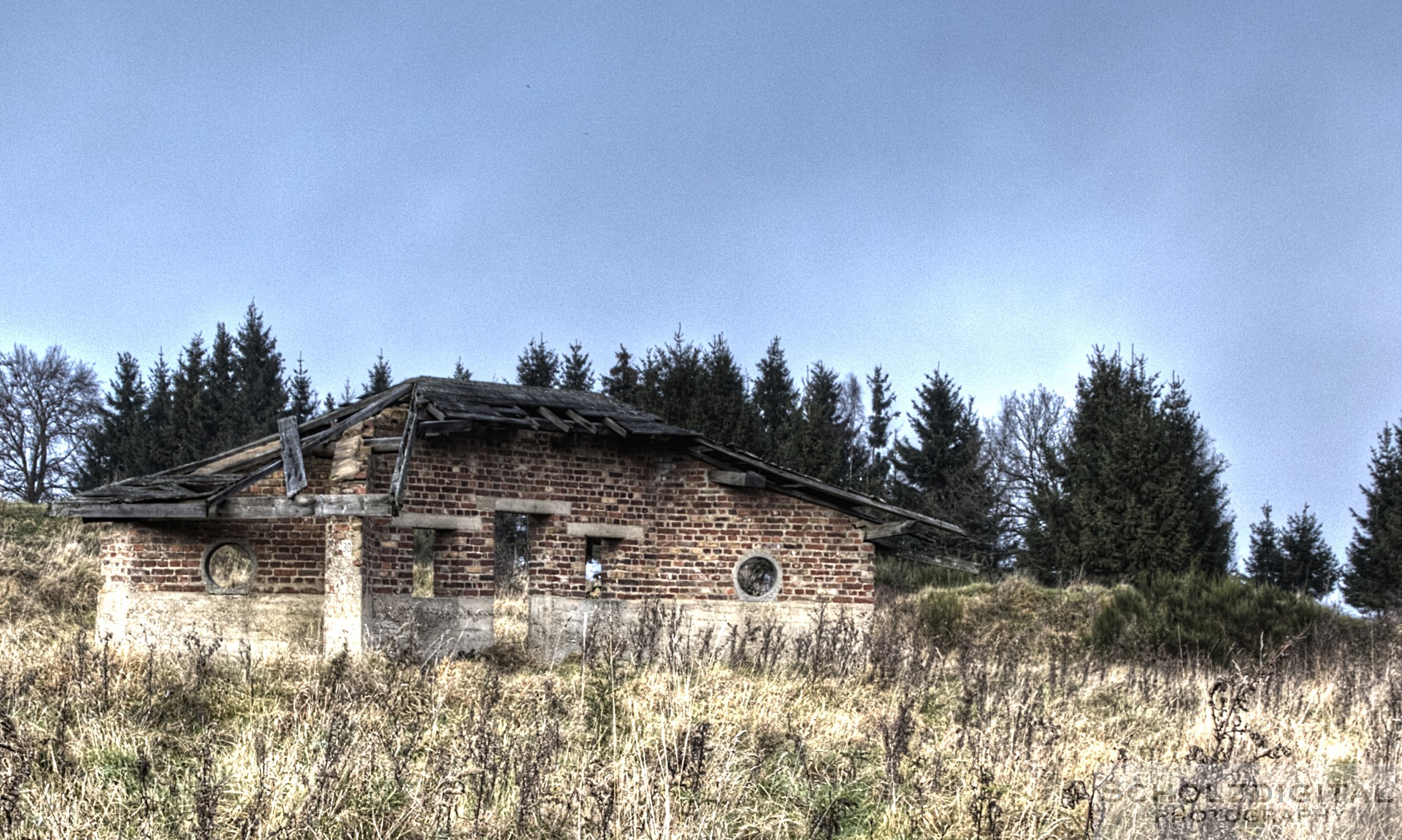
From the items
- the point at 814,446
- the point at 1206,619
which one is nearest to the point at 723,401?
the point at 814,446

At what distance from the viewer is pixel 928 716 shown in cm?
960

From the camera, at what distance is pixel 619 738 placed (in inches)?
307

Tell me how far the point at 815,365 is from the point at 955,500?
6966mm

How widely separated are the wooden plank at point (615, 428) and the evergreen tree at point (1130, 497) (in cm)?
1392

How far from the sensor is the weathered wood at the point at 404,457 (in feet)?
34.4

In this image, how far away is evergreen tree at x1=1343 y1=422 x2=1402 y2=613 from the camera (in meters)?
29.2

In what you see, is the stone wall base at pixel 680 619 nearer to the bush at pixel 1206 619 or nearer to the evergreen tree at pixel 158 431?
the bush at pixel 1206 619

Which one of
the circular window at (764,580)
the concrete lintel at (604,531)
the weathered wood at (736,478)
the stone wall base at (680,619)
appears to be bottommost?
the stone wall base at (680,619)

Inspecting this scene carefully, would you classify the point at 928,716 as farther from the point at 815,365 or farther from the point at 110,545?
the point at 815,365

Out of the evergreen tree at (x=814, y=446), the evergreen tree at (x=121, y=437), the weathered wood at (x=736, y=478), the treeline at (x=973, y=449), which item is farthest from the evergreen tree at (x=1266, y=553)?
the evergreen tree at (x=121, y=437)

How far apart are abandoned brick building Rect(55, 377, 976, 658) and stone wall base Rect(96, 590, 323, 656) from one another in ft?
0.06

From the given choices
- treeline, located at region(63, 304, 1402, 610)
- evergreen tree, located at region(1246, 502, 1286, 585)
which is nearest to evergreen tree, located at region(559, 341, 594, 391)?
treeline, located at region(63, 304, 1402, 610)

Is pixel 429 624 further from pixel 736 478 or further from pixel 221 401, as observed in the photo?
pixel 221 401

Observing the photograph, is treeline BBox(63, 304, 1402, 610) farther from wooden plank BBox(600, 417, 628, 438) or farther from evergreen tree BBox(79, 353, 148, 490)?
wooden plank BBox(600, 417, 628, 438)
